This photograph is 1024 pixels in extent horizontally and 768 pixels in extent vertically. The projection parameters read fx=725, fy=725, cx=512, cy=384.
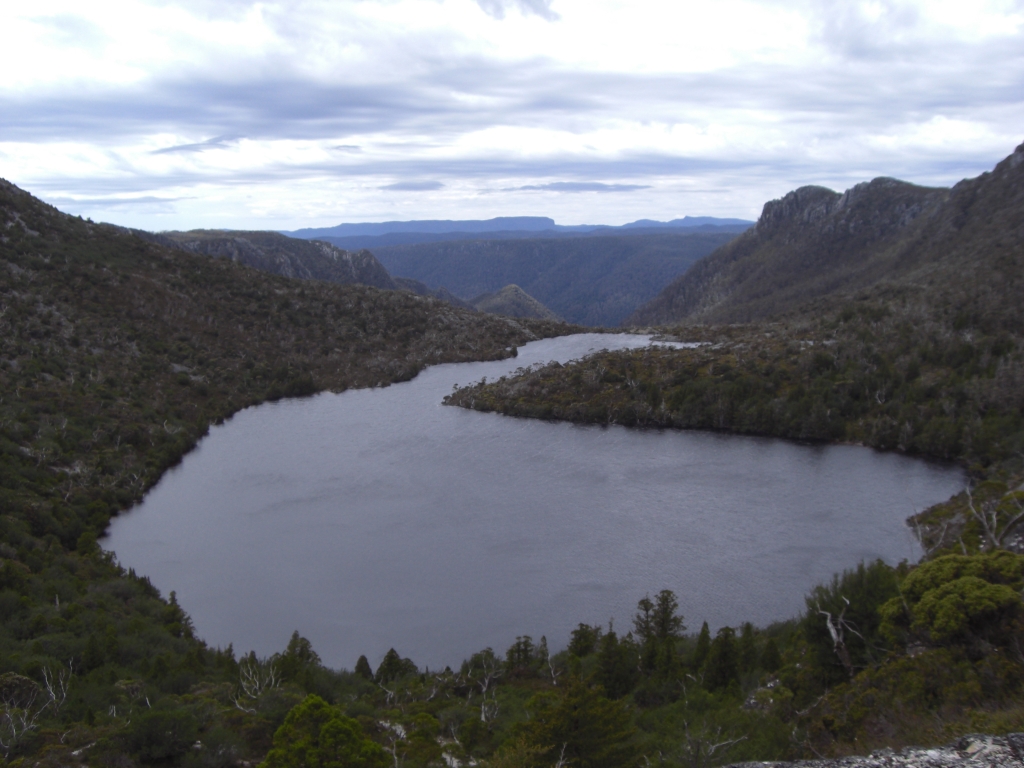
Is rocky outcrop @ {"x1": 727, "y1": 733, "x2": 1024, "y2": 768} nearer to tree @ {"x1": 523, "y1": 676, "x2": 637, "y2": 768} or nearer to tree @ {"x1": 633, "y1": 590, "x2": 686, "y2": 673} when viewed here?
tree @ {"x1": 523, "y1": 676, "x2": 637, "y2": 768}

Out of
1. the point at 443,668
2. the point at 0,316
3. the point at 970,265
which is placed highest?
the point at 970,265

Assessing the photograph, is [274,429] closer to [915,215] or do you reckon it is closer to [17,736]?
[17,736]

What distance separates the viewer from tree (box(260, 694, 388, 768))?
56.4 ft

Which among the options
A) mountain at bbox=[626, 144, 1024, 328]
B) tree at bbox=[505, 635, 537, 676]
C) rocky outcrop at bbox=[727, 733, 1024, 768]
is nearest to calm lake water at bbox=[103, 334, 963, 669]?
tree at bbox=[505, 635, 537, 676]

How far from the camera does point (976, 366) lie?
6844 centimetres

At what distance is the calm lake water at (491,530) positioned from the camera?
39.3 metres

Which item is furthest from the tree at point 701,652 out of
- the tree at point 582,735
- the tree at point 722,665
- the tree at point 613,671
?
the tree at point 582,735

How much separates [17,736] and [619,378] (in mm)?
69907

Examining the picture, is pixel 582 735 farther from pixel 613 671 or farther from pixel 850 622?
pixel 613 671

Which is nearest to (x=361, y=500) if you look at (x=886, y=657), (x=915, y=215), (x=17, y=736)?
(x=17, y=736)

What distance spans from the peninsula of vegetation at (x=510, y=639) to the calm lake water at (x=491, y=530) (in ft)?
8.32

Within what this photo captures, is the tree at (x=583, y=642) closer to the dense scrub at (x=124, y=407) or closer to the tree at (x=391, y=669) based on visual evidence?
the tree at (x=391, y=669)

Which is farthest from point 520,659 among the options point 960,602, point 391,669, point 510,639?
point 960,602

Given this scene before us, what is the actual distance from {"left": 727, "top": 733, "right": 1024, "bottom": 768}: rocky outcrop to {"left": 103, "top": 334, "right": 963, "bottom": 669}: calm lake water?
27946mm
